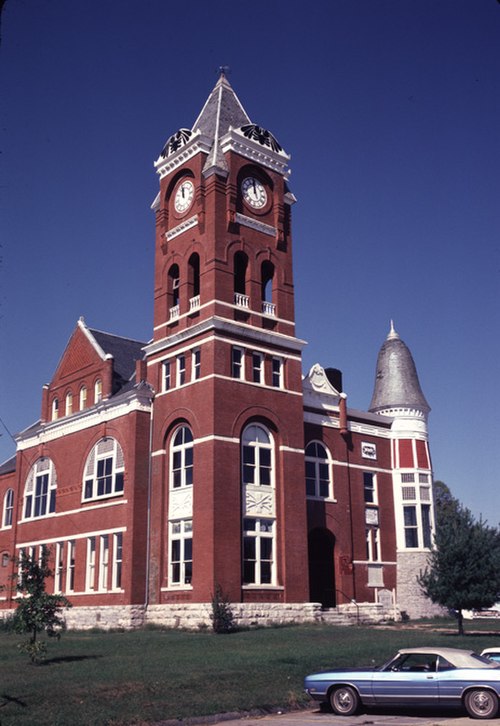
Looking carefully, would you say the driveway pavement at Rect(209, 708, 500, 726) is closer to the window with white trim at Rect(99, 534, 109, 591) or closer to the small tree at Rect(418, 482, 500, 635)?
the small tree at Rect(418, 482, 500, 635)

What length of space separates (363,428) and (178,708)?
31871 mm

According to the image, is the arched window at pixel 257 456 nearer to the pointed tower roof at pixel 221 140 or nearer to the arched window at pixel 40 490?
the pointed tower roof at pixel 221 140

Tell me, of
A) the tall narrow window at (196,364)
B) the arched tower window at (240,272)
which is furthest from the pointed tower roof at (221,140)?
the tall narrow window at (196,364)

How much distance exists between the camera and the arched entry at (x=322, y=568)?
135 feet

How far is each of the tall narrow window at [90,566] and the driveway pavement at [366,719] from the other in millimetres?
26540

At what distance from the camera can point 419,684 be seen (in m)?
15.6

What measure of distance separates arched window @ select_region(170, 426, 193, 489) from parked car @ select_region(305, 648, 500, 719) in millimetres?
21315

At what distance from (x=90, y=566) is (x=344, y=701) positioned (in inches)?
1095

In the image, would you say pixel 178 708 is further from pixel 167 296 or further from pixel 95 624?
pixel 167 296

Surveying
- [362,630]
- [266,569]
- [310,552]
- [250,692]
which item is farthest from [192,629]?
[250,692]

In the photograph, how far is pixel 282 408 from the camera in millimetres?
39219

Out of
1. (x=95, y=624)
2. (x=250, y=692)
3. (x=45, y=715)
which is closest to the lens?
(x=45, y=715)

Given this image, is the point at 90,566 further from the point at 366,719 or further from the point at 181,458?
the point at 366,719

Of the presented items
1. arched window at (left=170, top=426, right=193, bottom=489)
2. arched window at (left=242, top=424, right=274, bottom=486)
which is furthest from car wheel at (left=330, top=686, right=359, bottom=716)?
arched window at (left=170, top=426, right=193, bottom=489)
